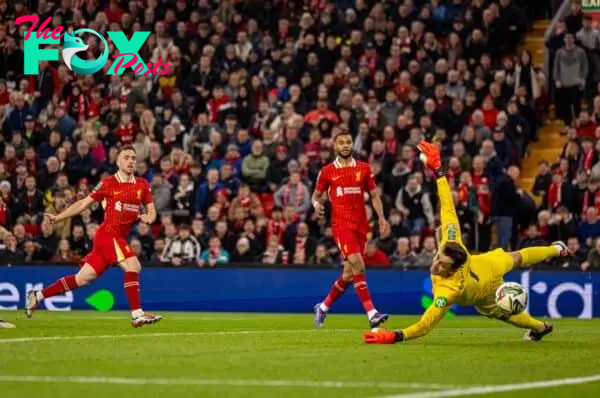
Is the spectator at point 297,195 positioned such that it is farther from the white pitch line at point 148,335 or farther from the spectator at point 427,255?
the white pitch line at point 148,335

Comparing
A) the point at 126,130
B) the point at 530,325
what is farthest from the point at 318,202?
the point at 126,130

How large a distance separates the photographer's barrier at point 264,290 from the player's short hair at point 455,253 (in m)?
10.5

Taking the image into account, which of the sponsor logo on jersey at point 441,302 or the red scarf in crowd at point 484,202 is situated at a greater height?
the sponsor logo on jersey at point 441,302

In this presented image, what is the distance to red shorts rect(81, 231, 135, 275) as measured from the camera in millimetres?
19422

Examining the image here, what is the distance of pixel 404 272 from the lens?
2634 cm

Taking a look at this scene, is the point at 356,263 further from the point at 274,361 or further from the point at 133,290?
the point at 274,361

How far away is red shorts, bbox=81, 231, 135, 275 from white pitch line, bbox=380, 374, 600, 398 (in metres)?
8.63

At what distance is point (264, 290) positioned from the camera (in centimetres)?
2703

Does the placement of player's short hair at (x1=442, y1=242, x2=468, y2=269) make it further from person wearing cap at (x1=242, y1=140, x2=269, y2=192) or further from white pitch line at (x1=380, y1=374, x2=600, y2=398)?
person wearing cap at (x1=242, y1=140, x2=269, y2=192)

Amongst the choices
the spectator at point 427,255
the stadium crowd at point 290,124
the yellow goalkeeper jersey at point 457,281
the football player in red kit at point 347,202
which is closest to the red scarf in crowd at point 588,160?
the stadium crowd at point 290,124

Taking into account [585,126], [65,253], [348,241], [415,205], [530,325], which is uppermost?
[585,126]

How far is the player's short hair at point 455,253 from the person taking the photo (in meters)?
15.0

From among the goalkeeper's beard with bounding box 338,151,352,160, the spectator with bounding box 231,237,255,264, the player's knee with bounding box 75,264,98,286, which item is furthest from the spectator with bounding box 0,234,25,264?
the goalkeeper's beard with bounding box 338,151,352,160

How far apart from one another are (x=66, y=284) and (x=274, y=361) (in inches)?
269
